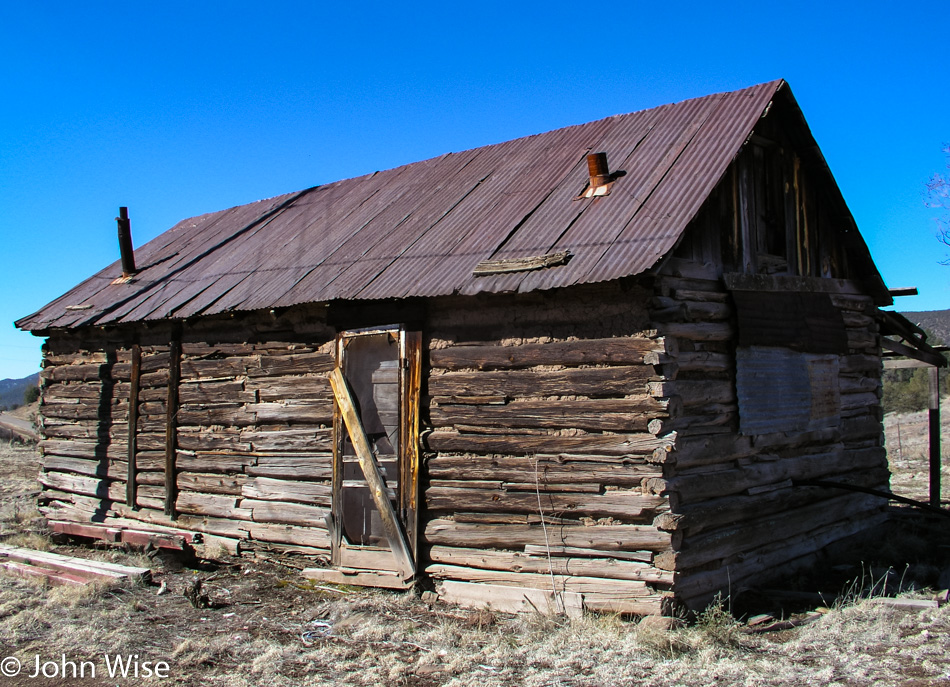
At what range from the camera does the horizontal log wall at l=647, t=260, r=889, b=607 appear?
6.34 metres

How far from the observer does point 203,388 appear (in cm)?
959

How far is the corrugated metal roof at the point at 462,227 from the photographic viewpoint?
22.8 ft

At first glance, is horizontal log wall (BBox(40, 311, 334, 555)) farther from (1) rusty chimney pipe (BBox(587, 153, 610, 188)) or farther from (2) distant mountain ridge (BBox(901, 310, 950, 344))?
(2) distant mountain ridge (BBox(901, 310, 950, 344))

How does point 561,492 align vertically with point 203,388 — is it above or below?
below

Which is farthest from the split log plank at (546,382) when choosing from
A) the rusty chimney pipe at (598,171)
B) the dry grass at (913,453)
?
the dry grass at (913,453)

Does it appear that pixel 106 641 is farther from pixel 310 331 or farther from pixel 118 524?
pixel 118 524

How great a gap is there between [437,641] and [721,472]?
2655 millimetres

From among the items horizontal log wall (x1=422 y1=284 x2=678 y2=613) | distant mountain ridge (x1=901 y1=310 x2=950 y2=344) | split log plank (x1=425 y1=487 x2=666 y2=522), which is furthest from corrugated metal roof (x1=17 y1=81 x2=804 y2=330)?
distant mountain ridge (x1=901 y1=310 x2=950 y2=344)

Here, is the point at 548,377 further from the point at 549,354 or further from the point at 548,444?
the point at 548,444

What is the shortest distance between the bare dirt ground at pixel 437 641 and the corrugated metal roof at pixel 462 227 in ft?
8.68

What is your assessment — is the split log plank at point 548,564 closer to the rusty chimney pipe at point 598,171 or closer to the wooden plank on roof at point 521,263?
the wooden plank on roof at point 521,263

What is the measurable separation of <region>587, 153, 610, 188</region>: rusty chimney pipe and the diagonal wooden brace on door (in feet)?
9.99

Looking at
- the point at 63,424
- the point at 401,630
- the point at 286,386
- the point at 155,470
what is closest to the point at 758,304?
the point at 401,630

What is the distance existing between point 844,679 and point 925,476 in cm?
1163
